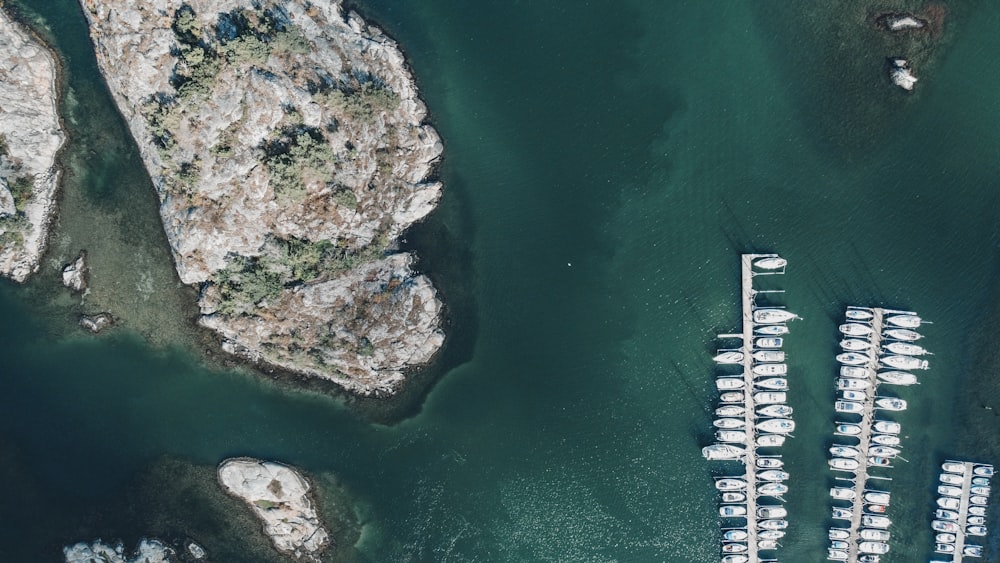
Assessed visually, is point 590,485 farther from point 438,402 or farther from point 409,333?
point 409,333

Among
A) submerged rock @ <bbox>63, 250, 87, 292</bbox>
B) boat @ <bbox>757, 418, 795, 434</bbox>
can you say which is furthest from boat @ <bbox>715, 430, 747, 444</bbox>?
submerged rock @ <bbox>63, 250, 87, 292</bbox>

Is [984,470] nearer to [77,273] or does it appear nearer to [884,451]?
[884,451]

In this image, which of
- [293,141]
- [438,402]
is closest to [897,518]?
[438,402]

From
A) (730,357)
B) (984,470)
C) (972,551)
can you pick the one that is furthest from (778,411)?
(972,551)

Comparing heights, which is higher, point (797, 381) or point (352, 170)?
point (352, 170)

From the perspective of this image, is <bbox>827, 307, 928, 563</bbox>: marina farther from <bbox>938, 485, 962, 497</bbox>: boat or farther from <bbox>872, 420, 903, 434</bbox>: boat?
<bbox>938, 485, 962, 497</bbox>: boat

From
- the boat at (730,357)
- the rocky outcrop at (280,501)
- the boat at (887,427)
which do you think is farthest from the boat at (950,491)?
the rocky outcrop at (280,501)
